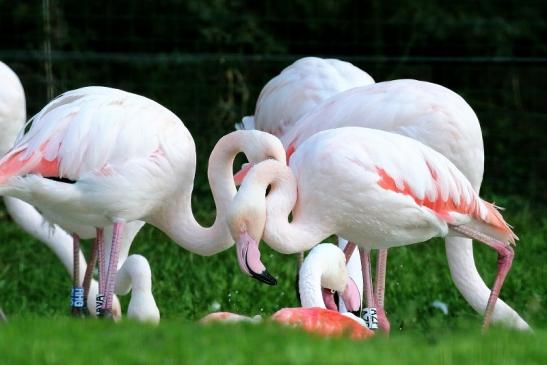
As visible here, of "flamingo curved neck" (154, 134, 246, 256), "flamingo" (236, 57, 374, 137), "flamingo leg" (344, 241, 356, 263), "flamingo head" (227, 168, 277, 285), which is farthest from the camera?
"flamingo" (236, 57, 374, 137)

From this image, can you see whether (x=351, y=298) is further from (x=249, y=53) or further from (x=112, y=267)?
(x=249, y=53)

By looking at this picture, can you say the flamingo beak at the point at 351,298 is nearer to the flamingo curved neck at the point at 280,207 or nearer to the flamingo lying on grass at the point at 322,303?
the flamingo lying on grass at the point at 322,303

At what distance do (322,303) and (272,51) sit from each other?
5.82 meters

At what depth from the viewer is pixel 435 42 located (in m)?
12.0

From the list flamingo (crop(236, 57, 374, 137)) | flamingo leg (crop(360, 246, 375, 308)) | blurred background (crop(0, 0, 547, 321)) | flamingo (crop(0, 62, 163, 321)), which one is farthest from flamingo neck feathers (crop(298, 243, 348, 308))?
blurred background (crop(0, 0, 547, 321))

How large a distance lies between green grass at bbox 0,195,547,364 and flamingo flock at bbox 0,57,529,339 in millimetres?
382

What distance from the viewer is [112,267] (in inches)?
255

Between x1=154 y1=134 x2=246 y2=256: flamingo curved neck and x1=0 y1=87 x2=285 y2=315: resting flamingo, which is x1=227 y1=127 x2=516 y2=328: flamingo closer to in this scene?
x1=0 y1=87 x2=285 y2=315: resting flamingo

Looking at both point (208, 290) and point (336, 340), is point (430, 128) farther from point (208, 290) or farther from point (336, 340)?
point (336, 340)

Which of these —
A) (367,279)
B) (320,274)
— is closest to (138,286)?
(367,279)

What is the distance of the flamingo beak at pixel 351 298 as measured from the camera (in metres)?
6.36

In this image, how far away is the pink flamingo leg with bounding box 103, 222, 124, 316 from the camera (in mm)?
6441

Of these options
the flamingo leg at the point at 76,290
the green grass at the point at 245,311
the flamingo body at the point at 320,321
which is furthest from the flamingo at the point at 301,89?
the flamingo body at the point at 320,321

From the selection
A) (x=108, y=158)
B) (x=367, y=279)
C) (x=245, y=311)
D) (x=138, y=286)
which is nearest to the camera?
(x=108, y=158)
